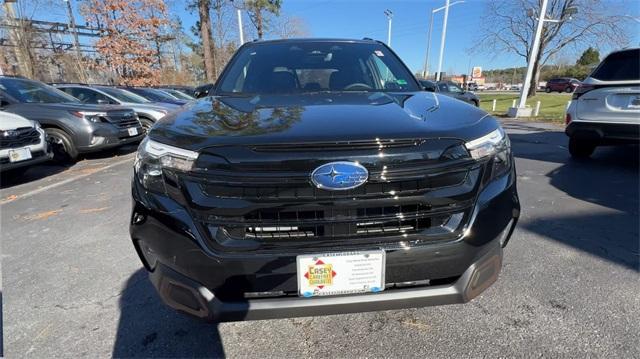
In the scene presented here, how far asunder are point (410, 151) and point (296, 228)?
56 centimetres

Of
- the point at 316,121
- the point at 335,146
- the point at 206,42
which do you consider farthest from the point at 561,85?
the point at 335,146

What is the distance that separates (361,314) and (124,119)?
7.24m

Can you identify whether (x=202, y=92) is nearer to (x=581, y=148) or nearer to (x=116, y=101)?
(x=581, y=148)

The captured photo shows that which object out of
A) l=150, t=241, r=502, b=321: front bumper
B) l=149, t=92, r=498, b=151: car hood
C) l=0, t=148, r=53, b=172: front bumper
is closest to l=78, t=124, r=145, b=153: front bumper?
l=0, t=148, r=53, b=172: front bumper

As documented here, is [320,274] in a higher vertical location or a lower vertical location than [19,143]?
higher

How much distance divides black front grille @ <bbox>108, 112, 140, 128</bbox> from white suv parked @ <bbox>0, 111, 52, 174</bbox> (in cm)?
166

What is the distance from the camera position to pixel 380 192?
1451mm

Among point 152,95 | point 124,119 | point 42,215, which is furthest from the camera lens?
point 152,95

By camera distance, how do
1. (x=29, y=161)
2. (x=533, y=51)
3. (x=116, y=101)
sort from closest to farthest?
(x=29, y=161), (x=116, y=101), (x=533, y=51)

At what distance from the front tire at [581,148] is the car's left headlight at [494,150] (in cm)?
535

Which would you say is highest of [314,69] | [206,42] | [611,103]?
[206,42]

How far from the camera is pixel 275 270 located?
4.68 ft

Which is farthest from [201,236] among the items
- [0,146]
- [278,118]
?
[0,146]

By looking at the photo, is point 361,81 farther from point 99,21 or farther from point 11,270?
point 99,21
